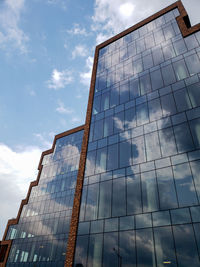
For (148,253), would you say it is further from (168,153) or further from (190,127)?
(190,127)

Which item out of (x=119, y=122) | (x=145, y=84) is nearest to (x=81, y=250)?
(x=119, y=122)

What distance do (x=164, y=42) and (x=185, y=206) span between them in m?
20.9

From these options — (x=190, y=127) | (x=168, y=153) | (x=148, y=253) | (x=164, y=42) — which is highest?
(x=164, y=42)

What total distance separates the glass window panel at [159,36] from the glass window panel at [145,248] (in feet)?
76.7

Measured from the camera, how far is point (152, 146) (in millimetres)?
20062

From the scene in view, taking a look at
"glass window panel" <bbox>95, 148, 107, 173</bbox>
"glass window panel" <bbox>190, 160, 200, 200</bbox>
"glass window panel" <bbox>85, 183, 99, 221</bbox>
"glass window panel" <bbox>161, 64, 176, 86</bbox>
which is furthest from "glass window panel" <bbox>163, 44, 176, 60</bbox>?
"glass window panel" <bbox>85, 183, 99, 221</bbox>

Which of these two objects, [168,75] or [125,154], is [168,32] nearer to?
[168,75]

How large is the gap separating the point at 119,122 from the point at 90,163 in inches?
244

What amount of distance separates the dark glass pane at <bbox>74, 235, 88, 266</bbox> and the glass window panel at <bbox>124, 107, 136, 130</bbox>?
41.4ft

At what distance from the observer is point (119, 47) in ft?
108

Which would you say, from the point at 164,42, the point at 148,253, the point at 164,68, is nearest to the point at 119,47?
the point at 164,42

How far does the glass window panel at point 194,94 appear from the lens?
1952 cm

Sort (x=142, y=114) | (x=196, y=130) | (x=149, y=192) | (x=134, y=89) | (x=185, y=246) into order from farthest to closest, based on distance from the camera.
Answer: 1. (x=134, y=89)
2. (x=142, y=114)
3. (x=196, y=130)
4. (x=149, y=192)
5. (x=185, y=246)

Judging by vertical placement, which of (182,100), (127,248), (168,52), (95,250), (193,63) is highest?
(168,52)
